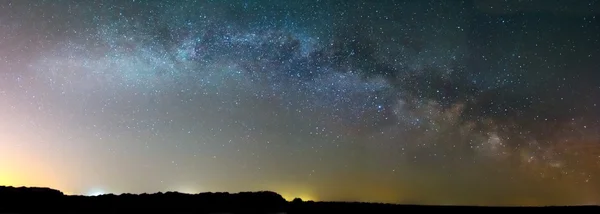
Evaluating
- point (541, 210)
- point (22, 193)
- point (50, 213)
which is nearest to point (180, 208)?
point (50, 213)

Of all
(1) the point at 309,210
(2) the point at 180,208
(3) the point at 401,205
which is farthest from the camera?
(3) the point at 401,205

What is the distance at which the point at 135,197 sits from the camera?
1113cm

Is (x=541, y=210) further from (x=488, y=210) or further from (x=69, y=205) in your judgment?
(x=69, y=205)

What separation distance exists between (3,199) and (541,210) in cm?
1315

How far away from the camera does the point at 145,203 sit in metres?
10.9

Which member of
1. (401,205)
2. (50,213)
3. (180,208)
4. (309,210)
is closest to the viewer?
(50,213)

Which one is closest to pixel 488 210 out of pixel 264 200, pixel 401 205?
pixel 401 205

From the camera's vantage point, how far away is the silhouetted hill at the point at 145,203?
10.3 m

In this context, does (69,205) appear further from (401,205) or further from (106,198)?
(401,205)

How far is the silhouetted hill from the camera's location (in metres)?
10.3

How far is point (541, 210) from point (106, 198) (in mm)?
11106

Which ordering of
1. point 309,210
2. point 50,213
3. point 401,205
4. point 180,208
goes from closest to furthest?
point 50,213 → point 180,208 → point 309,210 → point 401,205

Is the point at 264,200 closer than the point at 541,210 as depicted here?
Yes

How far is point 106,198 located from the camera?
11016mm
